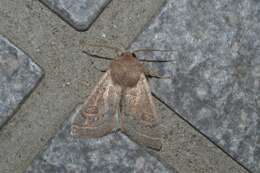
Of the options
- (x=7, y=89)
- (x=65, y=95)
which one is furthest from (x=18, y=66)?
(x=65, y=95)

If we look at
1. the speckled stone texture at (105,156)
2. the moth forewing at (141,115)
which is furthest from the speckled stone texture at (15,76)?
the moth forewing at (141,115)

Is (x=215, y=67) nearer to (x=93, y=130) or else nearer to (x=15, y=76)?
(x=93, y=130)

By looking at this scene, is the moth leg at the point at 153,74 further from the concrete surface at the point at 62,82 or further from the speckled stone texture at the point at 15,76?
the speckled stone texture at the point at 15,76

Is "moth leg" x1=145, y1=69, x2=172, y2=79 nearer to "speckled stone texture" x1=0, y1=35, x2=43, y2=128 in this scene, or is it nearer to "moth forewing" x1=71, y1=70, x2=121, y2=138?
"moth forewing" x1=71, y1=70, x2=121, y2=138

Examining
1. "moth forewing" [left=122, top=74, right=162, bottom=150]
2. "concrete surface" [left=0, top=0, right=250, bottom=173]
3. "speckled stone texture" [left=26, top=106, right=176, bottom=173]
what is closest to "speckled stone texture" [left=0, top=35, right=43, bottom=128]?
"concrete surface" [left=0, top=0, right=250, bottom=173]

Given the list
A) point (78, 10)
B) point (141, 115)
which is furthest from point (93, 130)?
point (78, 10)

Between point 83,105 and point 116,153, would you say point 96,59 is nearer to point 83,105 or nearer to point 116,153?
point 83,105
